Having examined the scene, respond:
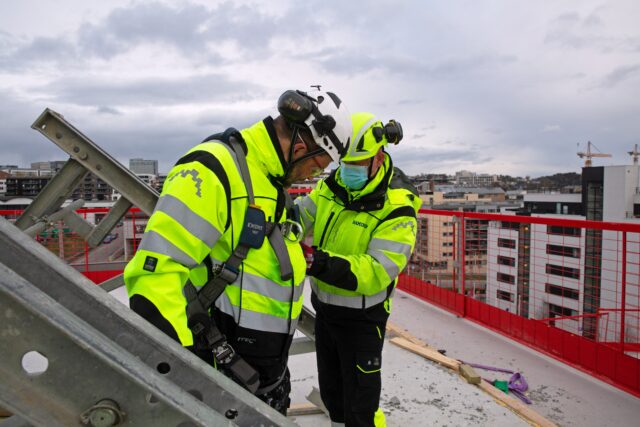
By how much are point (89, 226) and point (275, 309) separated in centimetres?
244

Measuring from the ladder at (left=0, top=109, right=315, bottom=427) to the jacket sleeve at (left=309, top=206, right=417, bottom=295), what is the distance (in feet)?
4.94

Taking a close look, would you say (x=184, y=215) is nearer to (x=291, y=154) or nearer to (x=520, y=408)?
(x=291, y=154)

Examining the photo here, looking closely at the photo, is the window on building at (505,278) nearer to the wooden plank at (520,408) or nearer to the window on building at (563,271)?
the window on building at (563,271)

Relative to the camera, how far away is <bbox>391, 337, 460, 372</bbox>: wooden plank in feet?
14.0

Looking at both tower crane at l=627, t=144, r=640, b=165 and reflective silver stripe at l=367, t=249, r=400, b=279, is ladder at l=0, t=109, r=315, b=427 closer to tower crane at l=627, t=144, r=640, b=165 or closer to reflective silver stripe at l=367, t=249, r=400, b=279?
reflective silver stripe at l=367, t=249, r=400, b=279

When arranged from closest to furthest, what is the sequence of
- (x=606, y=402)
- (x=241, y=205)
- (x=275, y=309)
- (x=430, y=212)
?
(x=241, y=205) < (x=275, y=309) < (x=606, y=402) < (x=430, y=212)

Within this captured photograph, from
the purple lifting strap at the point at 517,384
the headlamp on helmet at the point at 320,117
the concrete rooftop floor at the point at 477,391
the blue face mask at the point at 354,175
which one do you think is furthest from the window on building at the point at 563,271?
the headlamp on helmet at the point at 320,117

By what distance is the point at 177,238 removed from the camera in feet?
4.68

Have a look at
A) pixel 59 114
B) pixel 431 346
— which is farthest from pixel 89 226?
pixel 431 346

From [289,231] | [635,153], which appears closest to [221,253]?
[289,231]

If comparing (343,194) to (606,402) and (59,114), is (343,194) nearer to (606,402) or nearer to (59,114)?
(59,114)

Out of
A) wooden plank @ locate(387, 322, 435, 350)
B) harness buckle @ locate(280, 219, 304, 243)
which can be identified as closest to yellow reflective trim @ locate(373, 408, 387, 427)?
harness buckle @ locate(280, 219, 304, 243)

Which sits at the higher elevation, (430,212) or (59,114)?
(59,114)

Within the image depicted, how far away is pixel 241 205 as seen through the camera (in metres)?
1.67
